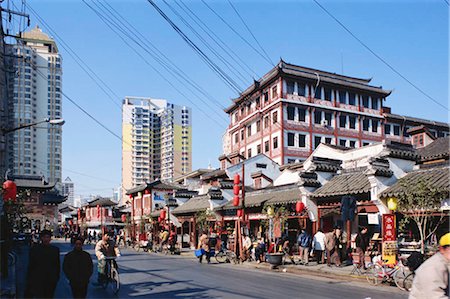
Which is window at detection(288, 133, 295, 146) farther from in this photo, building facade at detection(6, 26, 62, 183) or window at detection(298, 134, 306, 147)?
building facade at detection(6, 26, 62, 183)

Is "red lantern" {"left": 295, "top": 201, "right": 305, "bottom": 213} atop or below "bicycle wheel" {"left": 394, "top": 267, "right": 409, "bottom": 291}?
atop

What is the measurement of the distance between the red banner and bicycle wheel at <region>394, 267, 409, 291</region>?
3.50m

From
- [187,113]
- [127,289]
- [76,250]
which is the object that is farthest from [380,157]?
[187,113]

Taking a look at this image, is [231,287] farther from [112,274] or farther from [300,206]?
[300,206]

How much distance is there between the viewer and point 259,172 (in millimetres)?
38875

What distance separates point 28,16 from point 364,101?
4318 cm

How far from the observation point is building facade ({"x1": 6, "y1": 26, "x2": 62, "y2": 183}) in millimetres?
105625

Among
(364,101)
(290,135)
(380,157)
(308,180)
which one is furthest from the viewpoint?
(364,101)

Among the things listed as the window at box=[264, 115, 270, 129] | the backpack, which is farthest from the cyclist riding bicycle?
the window at box=[264, 115, 270, 129]

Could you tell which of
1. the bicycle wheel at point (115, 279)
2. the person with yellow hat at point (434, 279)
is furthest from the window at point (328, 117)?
the person with yellow hat at point (434, 279)

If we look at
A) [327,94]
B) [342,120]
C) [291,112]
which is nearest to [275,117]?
[291,112]

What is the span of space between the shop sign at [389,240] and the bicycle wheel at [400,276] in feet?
5.45

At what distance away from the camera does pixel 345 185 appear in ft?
72.9

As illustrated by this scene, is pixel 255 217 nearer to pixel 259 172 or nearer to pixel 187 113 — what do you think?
pixel 259 172
